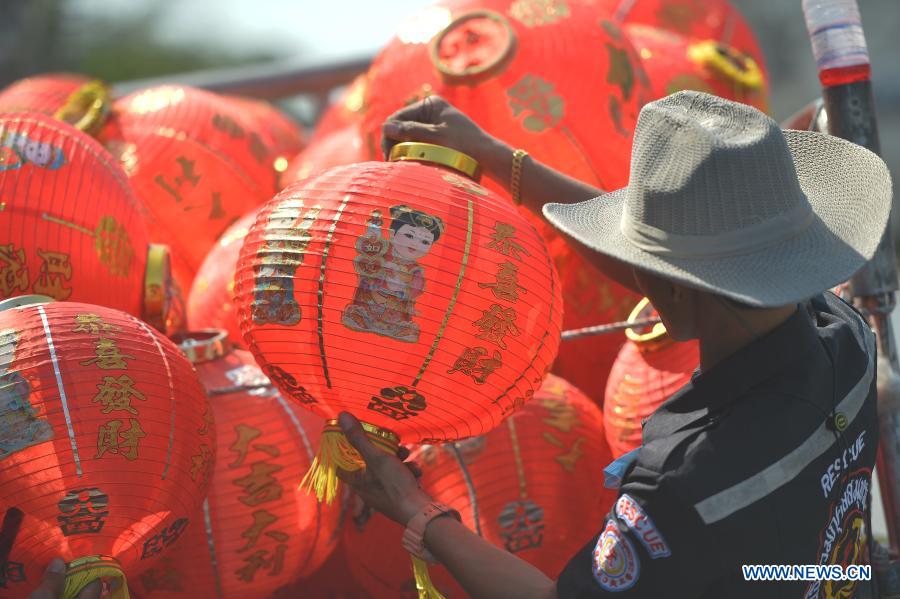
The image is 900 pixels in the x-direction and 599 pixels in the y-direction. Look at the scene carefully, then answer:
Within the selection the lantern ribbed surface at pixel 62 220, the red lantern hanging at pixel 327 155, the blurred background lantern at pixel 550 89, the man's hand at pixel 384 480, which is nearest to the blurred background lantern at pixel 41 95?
the red lantern hanging at pixel 327 155

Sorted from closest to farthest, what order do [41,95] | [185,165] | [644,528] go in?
[644,528], [185,165], [41,95]

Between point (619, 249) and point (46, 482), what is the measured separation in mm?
1024

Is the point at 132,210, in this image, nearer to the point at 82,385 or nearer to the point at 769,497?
the point at 82,385

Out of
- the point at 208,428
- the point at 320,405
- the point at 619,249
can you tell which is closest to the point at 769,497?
the point at 619,249

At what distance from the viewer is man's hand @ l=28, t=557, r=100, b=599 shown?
5.44 feet

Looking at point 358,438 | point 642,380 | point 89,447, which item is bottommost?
point 642,380

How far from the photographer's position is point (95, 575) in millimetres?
1708

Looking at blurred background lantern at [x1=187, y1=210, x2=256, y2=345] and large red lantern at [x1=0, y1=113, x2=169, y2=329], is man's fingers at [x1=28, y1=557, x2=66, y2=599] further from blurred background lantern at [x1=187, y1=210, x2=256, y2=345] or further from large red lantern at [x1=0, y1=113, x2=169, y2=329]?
blurred background lantern at [x1=187, y1=210, x2=256, y2=345]

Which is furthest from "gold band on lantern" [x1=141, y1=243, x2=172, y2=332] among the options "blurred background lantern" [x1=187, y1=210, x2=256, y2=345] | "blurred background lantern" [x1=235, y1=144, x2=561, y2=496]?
"blurred background lantern" [x1=235, y1=144, x2=561, y2=496]

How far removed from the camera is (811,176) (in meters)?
1.67

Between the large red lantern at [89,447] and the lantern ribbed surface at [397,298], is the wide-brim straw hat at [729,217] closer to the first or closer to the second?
the lantern ribbed surface at [397,298]

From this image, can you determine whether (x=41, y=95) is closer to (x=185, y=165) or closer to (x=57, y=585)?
(x=185, y=165)

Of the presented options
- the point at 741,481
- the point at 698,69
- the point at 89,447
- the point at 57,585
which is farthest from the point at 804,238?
the point at 698,69

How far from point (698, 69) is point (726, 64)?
102 mm
